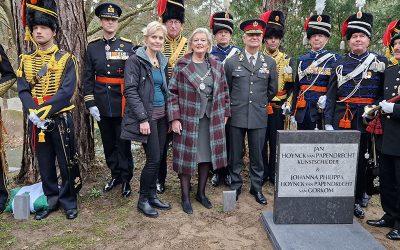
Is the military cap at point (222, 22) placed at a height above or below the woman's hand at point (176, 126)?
above

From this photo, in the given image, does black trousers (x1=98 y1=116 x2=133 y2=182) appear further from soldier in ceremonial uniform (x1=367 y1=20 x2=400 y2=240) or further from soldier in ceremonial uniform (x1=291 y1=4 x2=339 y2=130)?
soldier in ceremonial uniform (x1=367 y1=20 x2=400 y2=240)

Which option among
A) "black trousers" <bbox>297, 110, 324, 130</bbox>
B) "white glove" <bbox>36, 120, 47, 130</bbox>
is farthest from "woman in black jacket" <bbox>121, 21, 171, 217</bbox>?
"black trousers" <bbox>297, 110, 324, 130</bbox>

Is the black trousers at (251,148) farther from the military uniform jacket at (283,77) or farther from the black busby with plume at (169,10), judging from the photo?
the black busby with plume at (169,10)

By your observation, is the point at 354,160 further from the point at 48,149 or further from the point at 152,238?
the point at 48,149

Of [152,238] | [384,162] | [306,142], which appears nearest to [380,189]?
[384,162]

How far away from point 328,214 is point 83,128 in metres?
3.31

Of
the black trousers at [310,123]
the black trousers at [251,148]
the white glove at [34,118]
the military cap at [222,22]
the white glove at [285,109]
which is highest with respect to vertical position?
the military cap at [222,22]

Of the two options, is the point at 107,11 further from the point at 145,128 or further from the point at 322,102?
the point at 322,102

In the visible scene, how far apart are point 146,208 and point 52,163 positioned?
1.15 meters

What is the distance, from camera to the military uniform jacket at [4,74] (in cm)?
402

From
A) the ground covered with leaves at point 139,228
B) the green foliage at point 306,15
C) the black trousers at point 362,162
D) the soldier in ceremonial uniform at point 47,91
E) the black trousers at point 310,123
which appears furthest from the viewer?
the green foliage at point 306,15

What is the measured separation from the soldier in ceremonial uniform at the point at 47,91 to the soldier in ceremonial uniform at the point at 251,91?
1.85 metres

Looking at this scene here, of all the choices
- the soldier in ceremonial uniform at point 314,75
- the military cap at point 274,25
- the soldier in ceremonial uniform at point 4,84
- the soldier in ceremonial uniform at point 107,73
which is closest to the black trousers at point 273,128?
the soldier in ceremonial uniform at point 314,75

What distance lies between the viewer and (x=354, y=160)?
3834 millimetres
